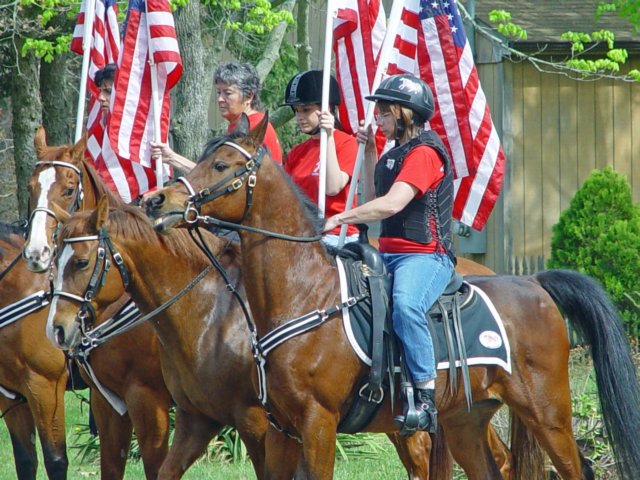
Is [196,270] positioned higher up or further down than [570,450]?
higher up

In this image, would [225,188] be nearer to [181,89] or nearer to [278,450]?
[278,450]

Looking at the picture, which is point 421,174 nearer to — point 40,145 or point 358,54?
point 358,54

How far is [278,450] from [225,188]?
1.58 metres

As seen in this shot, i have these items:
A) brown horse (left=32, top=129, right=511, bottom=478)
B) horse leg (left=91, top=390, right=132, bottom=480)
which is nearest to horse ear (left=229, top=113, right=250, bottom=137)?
brown horse (left=32, top=129, right=511, bottom=478)

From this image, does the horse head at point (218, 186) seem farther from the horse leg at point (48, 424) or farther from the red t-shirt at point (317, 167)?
the horse leg at point (48, 424)

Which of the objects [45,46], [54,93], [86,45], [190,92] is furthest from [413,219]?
[54,93]

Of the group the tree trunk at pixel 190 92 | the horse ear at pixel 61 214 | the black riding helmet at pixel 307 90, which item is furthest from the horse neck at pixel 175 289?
the tree trunk at pixel 190 92

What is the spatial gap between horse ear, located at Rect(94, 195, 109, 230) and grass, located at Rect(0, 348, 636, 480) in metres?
3.30

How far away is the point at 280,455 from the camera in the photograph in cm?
638

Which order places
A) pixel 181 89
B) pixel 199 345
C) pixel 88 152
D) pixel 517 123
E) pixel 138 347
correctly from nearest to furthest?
1. pixel 199 345
2. pixel 138 347
3. pixel 88 152
4. pixel 181 89
5. pixel 517 123

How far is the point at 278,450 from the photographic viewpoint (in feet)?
20.9

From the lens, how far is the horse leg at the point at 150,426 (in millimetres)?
7293

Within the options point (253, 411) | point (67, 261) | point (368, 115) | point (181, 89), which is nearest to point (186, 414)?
point (253, 411)

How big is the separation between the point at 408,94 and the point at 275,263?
4.15 feet
